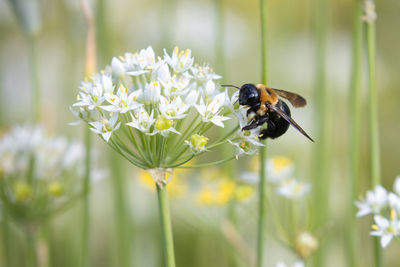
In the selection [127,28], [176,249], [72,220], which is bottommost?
[176,249]

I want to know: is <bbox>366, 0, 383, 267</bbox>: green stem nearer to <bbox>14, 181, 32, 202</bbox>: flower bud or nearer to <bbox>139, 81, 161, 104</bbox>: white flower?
<bbox>139, 81, 161, 104</bbox>: white flower

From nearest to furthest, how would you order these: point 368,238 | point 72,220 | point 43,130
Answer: point 43,130
point 72,220
point 368,238

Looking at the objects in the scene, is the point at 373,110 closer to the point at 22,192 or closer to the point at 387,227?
the point at 387,227

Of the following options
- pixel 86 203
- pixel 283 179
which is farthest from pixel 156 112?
pixel 283 179

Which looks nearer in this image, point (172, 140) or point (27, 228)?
point (172, 140)

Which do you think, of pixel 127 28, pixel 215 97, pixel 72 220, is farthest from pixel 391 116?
pixel 215 97

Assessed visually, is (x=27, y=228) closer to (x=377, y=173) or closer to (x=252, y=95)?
(x=252, y=95)

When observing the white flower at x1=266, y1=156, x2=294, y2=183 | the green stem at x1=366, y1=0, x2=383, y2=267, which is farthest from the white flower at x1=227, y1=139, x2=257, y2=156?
the white flower at x1=266, y1=156, x2=294, y2=183

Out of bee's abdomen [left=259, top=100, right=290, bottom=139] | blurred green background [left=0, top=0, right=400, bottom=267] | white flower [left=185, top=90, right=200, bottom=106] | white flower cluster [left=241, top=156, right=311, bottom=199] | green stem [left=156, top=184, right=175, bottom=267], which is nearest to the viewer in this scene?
green stem [left=156, top=184, right=175, bottom=267]
